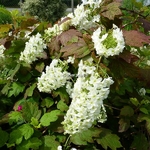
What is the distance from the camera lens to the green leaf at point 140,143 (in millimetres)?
1797

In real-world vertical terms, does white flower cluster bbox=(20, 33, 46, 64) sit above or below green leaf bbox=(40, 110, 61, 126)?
above

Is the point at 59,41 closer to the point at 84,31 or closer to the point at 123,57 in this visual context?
the point at 84,31

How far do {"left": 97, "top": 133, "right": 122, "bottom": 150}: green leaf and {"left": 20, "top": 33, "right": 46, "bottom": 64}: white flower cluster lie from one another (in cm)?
47

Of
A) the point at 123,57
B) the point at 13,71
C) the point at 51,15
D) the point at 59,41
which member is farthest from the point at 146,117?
the point at 51,15

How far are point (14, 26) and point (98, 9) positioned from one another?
22.8 inches

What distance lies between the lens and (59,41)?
1842 mm

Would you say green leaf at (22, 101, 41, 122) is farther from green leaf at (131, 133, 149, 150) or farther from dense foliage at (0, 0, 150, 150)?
green leaf at (131, 133, 149, 150)

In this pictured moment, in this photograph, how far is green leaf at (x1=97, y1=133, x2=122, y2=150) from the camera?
161cm

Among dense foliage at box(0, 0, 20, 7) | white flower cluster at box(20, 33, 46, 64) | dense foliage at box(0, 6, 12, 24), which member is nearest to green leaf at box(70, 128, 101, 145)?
white flower cluster at box(20, 33, 46, 64)

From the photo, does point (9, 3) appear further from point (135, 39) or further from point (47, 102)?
point (135, 39)

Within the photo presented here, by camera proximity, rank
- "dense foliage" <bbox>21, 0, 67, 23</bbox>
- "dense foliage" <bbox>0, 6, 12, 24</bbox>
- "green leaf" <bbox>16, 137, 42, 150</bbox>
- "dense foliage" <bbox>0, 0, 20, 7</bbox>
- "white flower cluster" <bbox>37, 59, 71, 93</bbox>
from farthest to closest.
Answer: "dense foliage" <bbox>0, 0, 20, 7</bbox>, "dense foliage" <bbox>21, 0, 67, 23</bbox>, "dense foliage" <bbox>0, 6, 12, 24</bbox>, "white flower cluster" <bbox>37, 59, 71, 93</bbox>, "green leaf" <bbox>16, 137, 42, 150</bbox>

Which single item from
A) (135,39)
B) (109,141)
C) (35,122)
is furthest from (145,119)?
(35,122)

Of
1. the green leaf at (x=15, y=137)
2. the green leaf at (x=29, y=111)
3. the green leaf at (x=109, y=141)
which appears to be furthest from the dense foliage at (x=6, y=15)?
the green leaf at (x=109, y=141)

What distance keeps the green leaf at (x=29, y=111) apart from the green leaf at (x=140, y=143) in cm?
45
